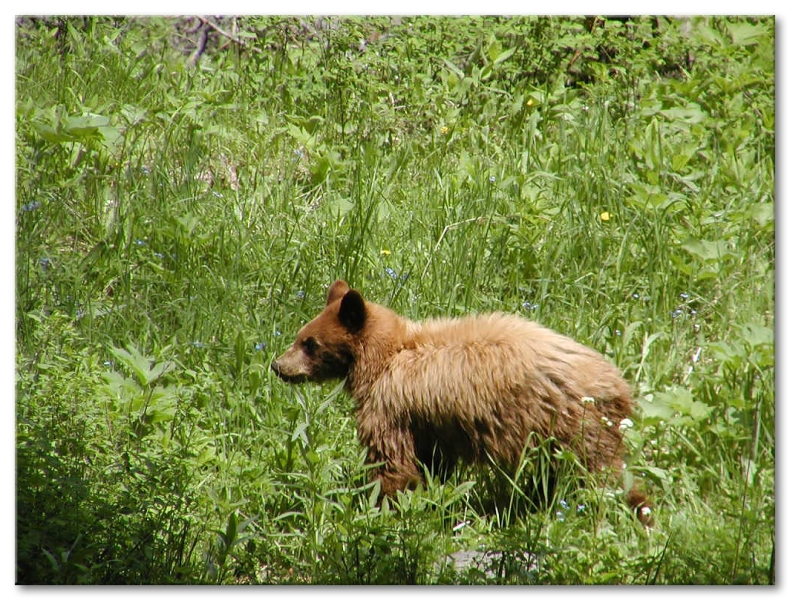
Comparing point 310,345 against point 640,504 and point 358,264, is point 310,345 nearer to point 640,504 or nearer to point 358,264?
point 358,264

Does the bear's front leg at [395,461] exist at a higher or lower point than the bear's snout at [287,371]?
lower

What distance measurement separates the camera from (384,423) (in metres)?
4.36

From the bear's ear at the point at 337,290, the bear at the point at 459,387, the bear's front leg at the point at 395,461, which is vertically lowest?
the bear's front leg at the point at 395,461

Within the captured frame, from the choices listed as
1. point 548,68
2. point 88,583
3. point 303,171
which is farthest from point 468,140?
point 88,583

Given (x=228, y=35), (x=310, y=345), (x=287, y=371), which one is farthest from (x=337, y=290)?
(x=228, y=35)

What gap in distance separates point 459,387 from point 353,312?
2.14 ft

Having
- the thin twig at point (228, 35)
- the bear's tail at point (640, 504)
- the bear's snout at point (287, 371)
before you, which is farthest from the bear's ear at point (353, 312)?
the thin twig at point (228, 35)

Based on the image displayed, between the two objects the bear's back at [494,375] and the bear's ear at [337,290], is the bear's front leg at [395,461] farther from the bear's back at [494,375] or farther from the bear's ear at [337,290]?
the bear's ear at [337,290]

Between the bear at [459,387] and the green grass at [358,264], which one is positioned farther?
the bear at [459,387]

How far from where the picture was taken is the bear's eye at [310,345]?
15.2 ft

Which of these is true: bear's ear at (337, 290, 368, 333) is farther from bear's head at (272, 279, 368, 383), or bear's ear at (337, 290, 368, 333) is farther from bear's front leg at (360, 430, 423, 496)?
bear's front leg at (360, 430, 423, 496)

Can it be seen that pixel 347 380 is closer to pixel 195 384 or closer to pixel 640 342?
pixel 195 384

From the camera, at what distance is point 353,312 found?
4.49 metres

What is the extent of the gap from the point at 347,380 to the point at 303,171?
2045 mm
